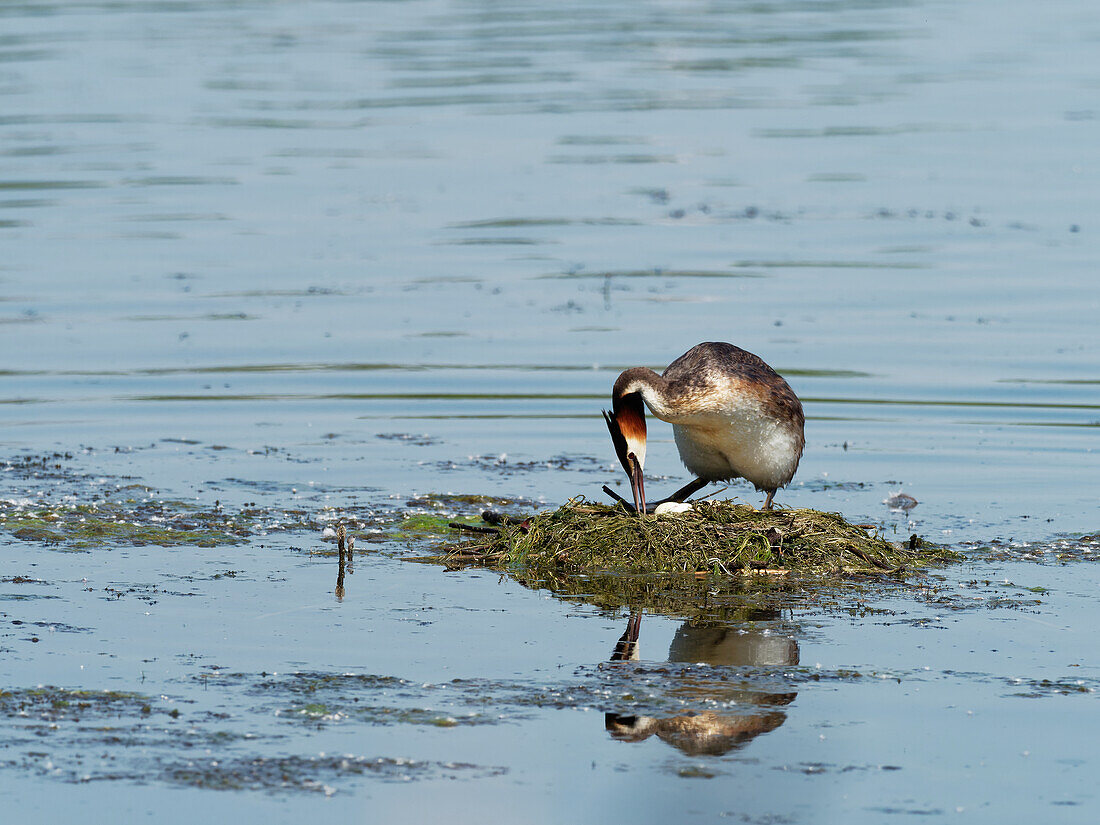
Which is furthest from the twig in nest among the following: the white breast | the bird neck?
the white breast

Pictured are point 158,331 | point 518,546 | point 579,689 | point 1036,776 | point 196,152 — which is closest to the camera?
point 1036,776

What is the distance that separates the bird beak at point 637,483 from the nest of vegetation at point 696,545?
0.08m

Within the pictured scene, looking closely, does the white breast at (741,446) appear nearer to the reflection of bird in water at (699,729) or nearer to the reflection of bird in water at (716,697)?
the reflection of bird in water at (716,697)

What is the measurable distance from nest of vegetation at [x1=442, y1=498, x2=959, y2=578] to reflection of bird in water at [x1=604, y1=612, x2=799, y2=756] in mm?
820

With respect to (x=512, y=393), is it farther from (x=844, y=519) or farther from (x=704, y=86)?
(x=704, y=86)

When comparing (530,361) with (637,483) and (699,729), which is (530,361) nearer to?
(637,483)

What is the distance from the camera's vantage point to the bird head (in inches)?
389

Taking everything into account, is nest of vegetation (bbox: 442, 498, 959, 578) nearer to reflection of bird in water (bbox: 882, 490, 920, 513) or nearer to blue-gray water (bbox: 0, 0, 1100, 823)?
blue-gray water (bbox: 0, 0, 1100, 823)

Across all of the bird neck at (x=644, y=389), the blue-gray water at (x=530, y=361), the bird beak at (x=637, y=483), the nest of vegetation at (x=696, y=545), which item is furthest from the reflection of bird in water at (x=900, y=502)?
the bird neck at (x=644, y=389)

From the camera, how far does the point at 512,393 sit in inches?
581

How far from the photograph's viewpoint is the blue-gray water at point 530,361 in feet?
22.9

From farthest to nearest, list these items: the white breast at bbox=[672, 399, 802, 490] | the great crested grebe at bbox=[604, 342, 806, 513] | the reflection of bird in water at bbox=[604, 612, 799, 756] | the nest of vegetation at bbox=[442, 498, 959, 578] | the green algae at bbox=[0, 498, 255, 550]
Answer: the green algae at bbox=[0, 498, 255, 550], the white breast at bbox=[672, 399, 802, 490], the great crested grebe at bbox=[604, 342, 806, 513], the nest of vegetation at bbox=[442, 498, 959, 578], the reflection of bird in water at bbox=[604, 612, 799, 756]

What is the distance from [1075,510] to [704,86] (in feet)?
78.0

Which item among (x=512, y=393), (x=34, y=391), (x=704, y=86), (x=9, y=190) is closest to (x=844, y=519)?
(x=512, y=393)
